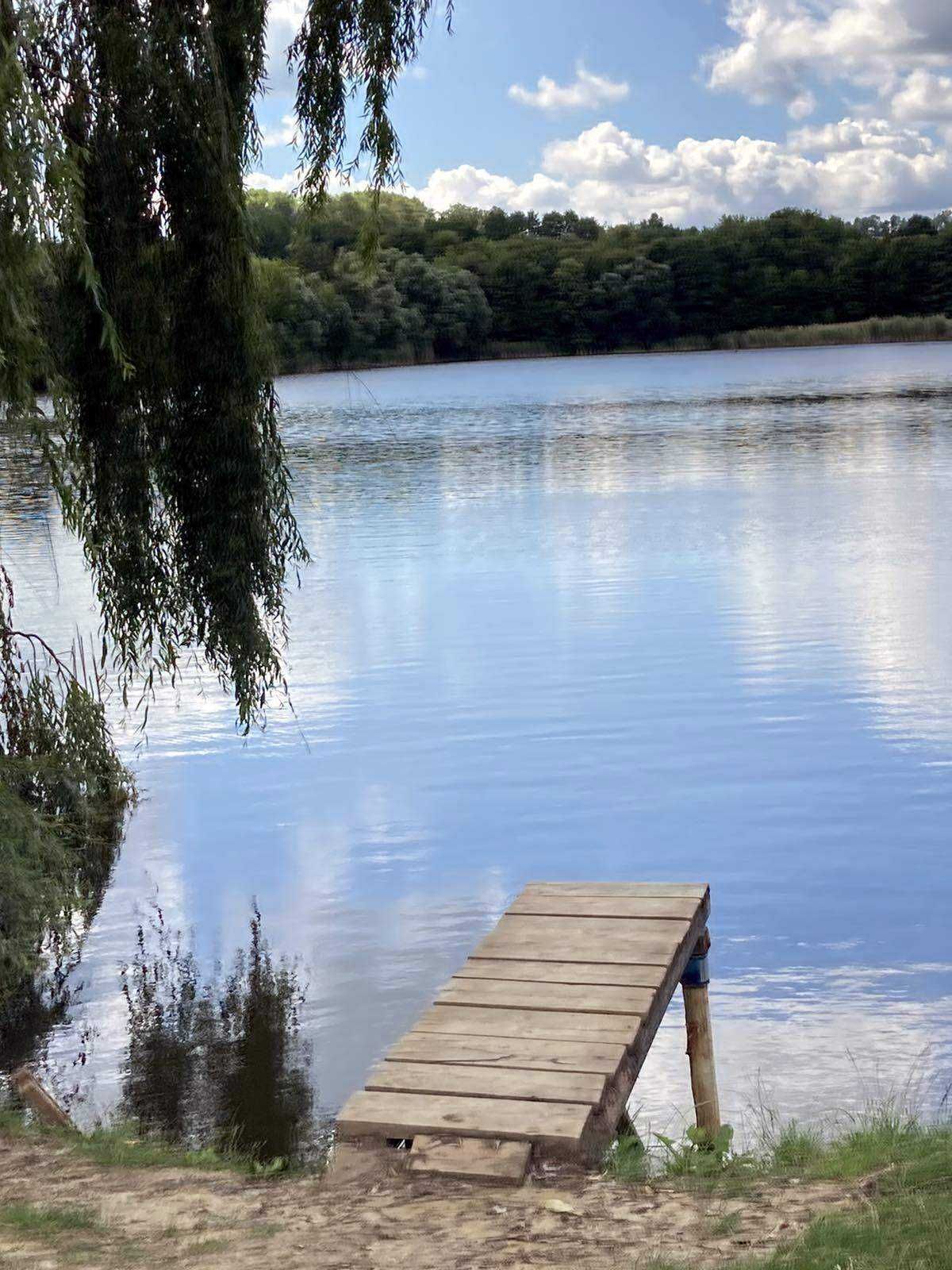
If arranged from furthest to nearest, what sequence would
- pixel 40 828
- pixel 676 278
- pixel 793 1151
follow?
pixel 676 278 < pixel 40 828 < pixel 793 1151

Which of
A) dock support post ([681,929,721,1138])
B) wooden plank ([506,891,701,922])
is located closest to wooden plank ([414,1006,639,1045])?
wooden plank ([506,891,701,922])

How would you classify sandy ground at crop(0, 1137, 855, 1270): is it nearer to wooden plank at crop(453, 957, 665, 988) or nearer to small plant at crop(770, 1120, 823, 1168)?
small plant at crop(770, 1120, 823, 1168)

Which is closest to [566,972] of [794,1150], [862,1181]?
[794,1150]

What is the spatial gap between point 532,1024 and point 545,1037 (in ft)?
0.35

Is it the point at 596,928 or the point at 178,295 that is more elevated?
the point at 178,295

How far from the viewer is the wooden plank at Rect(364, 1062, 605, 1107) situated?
4.03 metres

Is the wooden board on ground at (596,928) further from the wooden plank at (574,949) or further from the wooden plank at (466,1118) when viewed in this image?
the wooden plank at (466,1118)

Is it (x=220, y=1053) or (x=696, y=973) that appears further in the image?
(x=220, y=1053)

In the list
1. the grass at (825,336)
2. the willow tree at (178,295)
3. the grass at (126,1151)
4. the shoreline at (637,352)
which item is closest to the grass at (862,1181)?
the grass at (126,1151)

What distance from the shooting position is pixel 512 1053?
4293mm

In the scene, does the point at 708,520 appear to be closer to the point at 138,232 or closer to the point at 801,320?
the point at 138,232

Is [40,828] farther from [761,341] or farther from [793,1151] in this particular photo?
[761,341]

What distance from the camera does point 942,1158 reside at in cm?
369

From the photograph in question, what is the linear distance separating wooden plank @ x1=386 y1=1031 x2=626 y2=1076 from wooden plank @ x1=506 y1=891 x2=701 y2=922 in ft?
3.76
